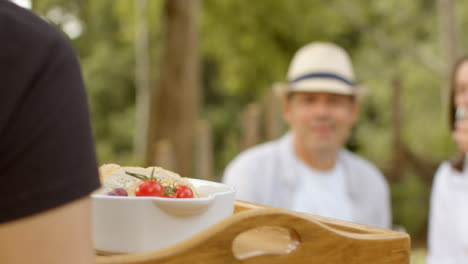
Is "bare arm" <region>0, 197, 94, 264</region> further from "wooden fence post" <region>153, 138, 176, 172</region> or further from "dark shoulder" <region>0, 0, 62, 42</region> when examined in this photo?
"wooden fence post" <region>153, 138, 176, 172</region>

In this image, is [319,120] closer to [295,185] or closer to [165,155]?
[295,185]

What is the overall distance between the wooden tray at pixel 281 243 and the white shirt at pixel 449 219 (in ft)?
6.53

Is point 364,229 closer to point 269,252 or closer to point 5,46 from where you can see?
point 269,252

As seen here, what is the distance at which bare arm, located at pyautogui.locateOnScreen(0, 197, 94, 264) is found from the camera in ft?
2.01

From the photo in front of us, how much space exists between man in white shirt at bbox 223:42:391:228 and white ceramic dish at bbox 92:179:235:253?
2258 mm

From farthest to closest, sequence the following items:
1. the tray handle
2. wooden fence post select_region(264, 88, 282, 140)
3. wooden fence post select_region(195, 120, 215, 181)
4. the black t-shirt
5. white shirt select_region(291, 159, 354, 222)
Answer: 1. wooden fence post select_region(264, 88, 282, 140)
2. wooden fence post select_region(195, 120, 215, 181)
3. white shirt select_region(291, 159, 354, 222)
4. the tray handle
5. the black t-shirt

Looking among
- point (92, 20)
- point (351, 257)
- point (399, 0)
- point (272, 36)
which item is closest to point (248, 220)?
point (351, 257)

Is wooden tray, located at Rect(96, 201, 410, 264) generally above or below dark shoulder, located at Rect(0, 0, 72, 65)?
below

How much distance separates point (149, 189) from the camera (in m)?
0.84

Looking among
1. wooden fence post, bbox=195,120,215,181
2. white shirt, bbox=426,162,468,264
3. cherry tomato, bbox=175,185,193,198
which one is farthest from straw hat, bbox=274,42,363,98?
wooden fence post, bbox=195,120,215,181

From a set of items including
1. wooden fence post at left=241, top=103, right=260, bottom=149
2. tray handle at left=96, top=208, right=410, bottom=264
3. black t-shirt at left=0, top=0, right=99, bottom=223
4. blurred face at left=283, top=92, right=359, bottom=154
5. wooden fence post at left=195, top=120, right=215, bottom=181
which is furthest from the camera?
wooden fence post at left=241, top=103, right=260, bottom=149

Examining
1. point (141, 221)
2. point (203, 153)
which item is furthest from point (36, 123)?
point (203, 153)

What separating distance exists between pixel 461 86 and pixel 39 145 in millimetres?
2623

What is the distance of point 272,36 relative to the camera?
40.8 feet
